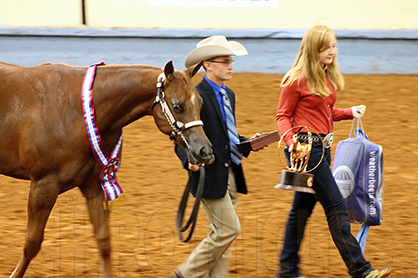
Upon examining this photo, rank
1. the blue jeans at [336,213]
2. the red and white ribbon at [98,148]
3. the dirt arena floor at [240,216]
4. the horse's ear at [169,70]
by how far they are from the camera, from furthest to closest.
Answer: the dirt arena floor at [240,216]
the blue jeans at [336,213]
the red and white ribbon at [98,148]
the horse's ear at [169,70]

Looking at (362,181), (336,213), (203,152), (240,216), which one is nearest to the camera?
(203,152)

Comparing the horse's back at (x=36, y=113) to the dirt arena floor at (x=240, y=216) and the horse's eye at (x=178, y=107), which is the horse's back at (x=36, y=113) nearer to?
the horse's eye at (x=178, y=107)

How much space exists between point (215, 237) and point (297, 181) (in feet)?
2.23

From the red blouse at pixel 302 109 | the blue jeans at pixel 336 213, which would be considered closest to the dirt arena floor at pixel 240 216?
the blue jeans at pixel 336 213

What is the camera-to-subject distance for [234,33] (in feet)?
34.1

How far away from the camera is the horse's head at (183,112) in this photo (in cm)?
414

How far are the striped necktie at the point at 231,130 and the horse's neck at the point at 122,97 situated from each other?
0.50 meters

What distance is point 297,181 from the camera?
175 inches

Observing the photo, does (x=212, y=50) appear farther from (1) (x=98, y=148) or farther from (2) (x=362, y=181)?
(2) (x=362, y=181)

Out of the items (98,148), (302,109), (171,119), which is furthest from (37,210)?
(302,109)

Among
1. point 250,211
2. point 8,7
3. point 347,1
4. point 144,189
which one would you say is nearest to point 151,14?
point 8,7

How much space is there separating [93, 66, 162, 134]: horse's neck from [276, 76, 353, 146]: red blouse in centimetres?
94

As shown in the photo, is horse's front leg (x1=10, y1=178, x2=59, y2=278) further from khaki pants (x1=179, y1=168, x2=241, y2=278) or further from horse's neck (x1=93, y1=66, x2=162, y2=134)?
khaki pants (x1=179, y1=168, x2=241, y2=278)

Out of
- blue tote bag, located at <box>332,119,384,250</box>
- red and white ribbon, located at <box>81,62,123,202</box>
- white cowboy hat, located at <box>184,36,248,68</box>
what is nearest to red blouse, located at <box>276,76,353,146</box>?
blue tote bag, located at <box>332,119,384,250</box>
